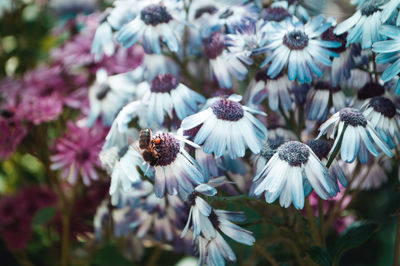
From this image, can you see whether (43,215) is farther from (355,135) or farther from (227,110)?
(355,135)

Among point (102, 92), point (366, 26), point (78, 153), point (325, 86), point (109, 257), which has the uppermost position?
point (366, 26)

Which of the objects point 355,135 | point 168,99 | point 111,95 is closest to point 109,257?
point 111,95

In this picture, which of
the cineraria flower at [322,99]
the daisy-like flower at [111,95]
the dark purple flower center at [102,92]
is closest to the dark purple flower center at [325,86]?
the cineraria flower at [322,99]

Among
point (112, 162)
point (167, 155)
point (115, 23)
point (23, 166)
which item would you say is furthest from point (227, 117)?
point (23, 166)

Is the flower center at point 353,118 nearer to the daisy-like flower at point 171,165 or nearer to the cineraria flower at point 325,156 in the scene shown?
the cineraria flower at point 325,156

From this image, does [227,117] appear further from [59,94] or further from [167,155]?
[59,94]

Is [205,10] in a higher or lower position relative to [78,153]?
higher
